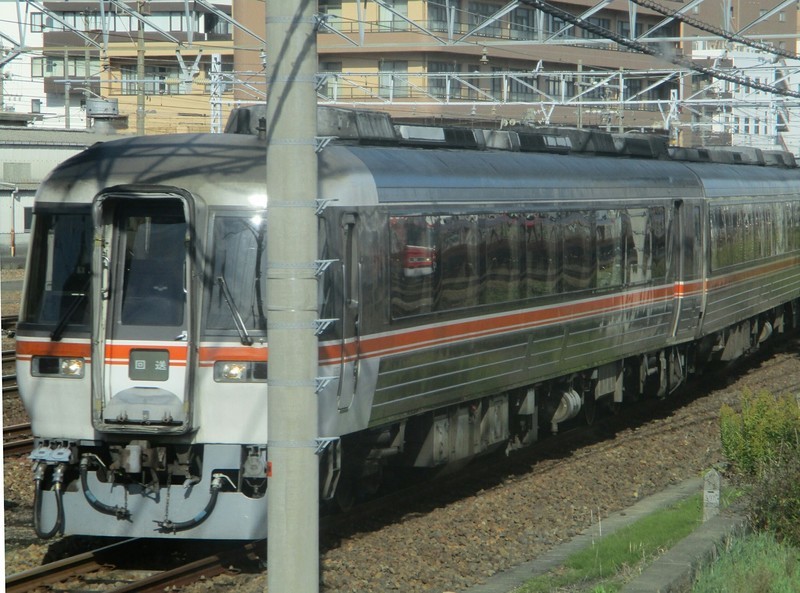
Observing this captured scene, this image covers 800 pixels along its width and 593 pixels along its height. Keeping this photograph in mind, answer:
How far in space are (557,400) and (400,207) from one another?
4523mm

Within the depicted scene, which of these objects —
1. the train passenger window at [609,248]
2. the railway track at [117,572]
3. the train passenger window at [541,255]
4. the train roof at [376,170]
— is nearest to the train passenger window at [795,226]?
the train roof at [376,170]

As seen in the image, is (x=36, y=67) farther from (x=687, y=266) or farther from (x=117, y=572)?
(x=117, y=572)

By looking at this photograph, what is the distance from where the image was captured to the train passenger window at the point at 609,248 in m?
13.3

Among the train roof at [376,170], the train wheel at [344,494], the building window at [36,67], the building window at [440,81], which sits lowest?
the train wheel at [344,494]

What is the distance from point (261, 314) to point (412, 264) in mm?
1817

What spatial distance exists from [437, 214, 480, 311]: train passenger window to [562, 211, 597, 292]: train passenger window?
1985mm

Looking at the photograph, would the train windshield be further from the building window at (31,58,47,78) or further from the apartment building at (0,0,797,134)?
the building window at (31,58,47,78)

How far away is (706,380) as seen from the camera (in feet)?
63.9

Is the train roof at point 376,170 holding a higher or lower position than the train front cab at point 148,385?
higher

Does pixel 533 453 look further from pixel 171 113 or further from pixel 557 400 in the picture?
pixel 171 113

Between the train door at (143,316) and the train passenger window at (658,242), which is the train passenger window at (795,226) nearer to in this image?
the train passenger window at (658,242)

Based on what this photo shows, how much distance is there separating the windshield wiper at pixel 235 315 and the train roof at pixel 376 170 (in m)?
0.54

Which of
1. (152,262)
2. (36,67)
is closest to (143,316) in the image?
(152,262)

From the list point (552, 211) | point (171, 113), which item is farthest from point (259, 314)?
point (171, 113)
